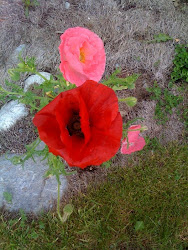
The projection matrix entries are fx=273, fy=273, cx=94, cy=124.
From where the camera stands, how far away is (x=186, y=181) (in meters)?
2.46

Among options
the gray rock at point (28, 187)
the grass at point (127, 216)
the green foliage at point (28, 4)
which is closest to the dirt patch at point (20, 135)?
the gray rock at point (28, 187)

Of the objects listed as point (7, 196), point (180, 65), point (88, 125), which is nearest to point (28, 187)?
point (7, 196)

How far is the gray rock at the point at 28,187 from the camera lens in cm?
240

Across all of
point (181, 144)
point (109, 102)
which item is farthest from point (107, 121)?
point (181, 144)

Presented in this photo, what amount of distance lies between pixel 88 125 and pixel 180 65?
1.80 meters

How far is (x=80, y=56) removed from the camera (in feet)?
4.83

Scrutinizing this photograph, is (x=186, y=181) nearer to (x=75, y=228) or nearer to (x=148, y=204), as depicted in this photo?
(x=148, y=204)

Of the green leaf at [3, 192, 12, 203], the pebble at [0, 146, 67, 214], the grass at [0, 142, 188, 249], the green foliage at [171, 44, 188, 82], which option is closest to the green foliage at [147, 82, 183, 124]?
the green foliage at [171, 44, 188, 82]

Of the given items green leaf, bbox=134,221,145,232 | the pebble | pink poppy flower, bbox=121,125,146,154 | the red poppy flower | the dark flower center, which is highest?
the red poppy flower

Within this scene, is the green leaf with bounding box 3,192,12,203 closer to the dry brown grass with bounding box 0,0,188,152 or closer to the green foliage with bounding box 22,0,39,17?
the dry brown grass with bounding box 0,0,188,152

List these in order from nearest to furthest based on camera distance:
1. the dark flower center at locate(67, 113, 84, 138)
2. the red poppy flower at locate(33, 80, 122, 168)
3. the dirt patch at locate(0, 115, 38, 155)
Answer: the red poppy flower at locate(33, 80, 122, 168) < the dark flower center at locate(67, 113, 84, 138) < the dirt patch at locate(0, 115, 38, 155)

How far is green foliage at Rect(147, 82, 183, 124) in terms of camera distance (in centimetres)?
251

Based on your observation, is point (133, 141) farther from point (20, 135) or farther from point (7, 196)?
point (7, 196)

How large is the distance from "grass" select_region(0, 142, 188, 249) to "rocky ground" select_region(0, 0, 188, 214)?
0.54ft
